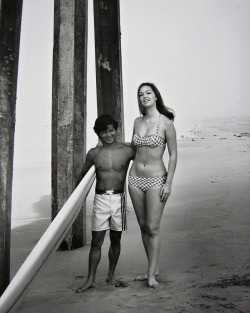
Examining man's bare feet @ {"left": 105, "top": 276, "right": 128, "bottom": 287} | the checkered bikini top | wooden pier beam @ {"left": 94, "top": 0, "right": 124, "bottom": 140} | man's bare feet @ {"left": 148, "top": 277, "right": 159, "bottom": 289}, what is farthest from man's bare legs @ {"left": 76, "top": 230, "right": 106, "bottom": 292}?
wooden pier beam @ {"left": 94, "top": 0, "right": 124, "bottom": 140}

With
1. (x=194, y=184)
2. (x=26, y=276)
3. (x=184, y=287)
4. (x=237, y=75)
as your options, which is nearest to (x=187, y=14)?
(x=237, y=75)

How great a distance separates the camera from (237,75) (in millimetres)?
17891

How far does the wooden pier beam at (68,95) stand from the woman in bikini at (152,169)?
1159 millimetres

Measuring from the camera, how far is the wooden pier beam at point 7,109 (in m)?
3.02

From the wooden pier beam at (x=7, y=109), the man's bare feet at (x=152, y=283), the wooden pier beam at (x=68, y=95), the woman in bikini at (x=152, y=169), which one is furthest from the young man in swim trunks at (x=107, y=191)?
the wooden pier beam at (x=68, y=95)

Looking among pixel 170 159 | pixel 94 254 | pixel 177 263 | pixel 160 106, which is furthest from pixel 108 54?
Result: pixel 94 254

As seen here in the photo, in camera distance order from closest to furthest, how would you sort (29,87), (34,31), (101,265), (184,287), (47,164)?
(184,287) → (101,265) → (47,164) → (34,31) → (29,87)

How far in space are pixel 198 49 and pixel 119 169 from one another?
15456 millimetres

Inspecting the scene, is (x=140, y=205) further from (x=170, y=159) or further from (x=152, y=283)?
(x=152, y=283)

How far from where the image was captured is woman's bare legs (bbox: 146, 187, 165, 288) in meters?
3.13

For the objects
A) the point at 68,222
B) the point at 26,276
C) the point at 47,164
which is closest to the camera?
the point at 26,276

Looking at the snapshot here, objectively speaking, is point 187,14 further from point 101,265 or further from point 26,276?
point 26,276

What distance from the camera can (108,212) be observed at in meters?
3.13

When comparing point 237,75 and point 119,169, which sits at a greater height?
point 237,75
